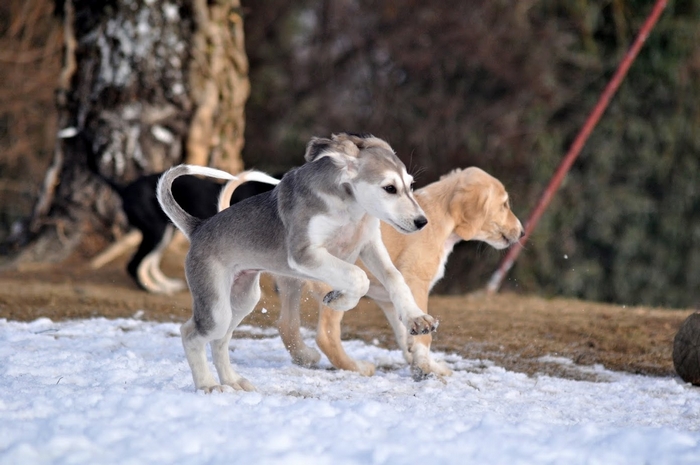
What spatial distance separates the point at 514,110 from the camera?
15.8m

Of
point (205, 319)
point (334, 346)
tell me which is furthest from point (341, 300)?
point (334, 346)

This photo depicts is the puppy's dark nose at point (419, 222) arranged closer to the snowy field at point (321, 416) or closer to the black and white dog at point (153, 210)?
the snowy field at point (321, 416)

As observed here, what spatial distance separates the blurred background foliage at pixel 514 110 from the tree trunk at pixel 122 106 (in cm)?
419

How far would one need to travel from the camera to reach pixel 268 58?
16516mm

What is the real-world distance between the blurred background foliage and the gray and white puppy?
9267mm

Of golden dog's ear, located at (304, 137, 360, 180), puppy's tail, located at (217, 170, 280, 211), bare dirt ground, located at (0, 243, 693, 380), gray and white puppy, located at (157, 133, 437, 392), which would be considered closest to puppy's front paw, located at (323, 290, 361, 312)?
gray and white puppy, located at (157, 133, 437, 392)

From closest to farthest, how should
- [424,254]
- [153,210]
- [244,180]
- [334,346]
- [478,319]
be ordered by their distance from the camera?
1. [244,180]
2. [334,346]
3. [424,254]
4. [478,319]
5. [153,210]

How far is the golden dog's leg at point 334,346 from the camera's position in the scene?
590cm

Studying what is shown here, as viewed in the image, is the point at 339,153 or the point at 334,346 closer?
the point at 339,153

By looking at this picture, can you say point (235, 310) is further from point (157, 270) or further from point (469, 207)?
point (157, 270)

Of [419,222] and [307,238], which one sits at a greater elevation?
[419,222]

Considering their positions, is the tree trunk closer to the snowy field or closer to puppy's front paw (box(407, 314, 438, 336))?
the snowy field

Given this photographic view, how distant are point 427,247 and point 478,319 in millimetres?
2536

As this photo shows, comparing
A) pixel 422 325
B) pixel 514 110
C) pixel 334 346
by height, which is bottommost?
pixel 334 346
